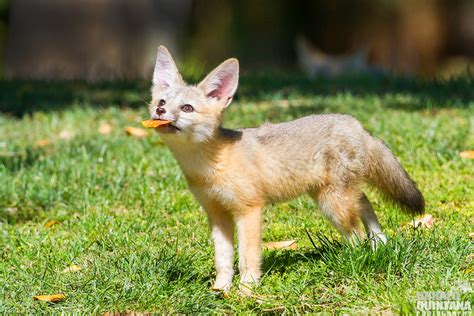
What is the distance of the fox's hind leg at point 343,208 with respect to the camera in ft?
18.5

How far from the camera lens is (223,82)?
18.5 ft

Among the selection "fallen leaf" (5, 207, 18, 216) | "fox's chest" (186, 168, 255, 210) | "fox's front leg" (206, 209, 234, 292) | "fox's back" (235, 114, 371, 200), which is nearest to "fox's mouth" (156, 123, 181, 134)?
"fox's chest" (186, 168, 255, 210)

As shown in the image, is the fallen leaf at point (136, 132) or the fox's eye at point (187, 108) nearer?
the fox's eye at point (187, 108)

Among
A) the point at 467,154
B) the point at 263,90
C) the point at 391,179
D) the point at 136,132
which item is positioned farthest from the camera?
the point at 263,90

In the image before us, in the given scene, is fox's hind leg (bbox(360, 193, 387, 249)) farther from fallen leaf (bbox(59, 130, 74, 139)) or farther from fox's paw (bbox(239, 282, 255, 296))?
fallen leaf (bbox(59, 130, 74, 139))

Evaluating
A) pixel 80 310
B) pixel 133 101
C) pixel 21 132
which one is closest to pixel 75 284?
pixel 80 310

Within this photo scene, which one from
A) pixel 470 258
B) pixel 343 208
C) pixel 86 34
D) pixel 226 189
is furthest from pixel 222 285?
pixel 86 34

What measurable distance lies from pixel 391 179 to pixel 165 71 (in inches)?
65.7

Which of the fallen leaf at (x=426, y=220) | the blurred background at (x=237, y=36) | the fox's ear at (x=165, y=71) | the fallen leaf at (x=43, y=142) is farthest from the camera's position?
the blurred background at (x=237, y=36)

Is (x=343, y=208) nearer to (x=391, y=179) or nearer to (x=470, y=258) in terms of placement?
(x=391, y=179)

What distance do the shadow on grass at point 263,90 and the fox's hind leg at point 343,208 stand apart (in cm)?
449

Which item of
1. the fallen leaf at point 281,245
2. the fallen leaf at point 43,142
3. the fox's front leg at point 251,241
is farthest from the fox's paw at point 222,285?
the fallen leaf at point 43,142

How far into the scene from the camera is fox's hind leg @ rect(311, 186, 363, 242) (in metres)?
5.62

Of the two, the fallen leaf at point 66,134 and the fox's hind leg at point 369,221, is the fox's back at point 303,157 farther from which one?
the fallen leaf at point 66,134
